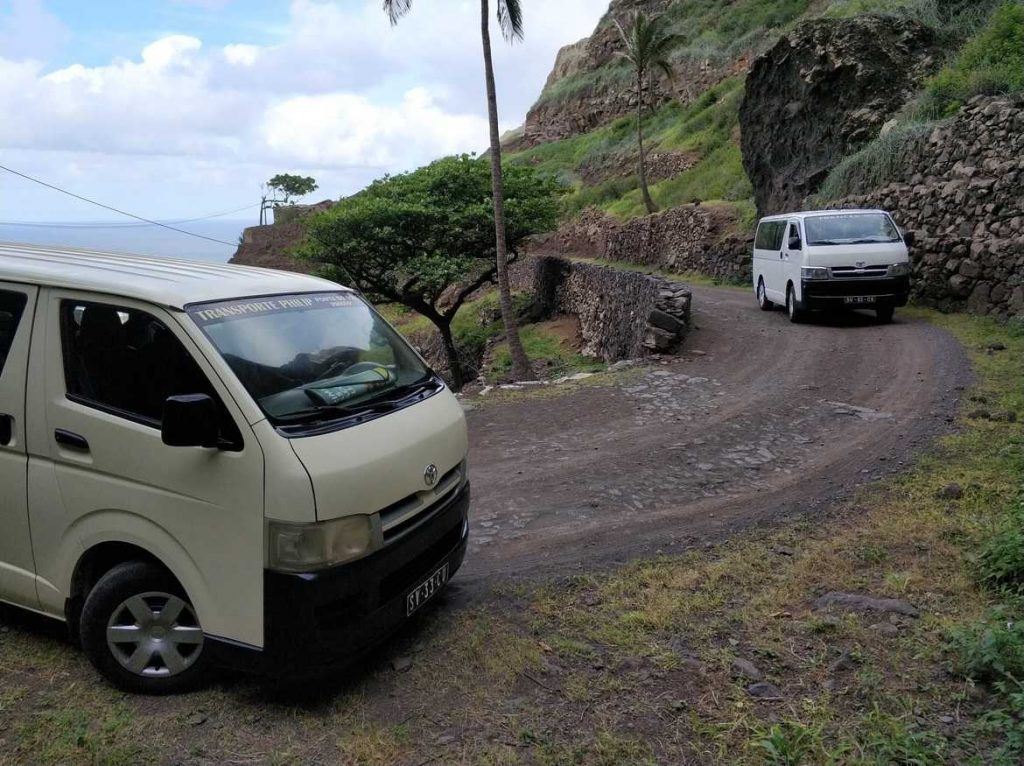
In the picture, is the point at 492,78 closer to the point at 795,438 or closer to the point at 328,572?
the point at 795,438

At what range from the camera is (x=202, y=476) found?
3.09m

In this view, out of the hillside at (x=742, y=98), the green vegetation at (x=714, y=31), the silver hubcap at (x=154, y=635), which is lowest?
the silver hubcap at (x=154, y=635)

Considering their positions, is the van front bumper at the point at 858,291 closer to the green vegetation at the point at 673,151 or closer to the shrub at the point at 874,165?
the shrub at the point at 874,165

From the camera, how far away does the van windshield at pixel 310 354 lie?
3.30 meters

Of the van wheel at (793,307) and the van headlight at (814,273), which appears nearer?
the van headlight at (814,273)

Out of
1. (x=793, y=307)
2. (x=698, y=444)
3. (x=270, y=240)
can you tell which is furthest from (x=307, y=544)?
(x=270, y=240)

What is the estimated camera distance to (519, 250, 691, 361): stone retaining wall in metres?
12.0

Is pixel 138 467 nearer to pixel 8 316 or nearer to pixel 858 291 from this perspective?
pixel 8 316

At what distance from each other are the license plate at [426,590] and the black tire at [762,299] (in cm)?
1335

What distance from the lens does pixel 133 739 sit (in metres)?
3.06

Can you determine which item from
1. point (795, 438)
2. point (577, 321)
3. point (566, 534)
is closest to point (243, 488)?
point (566, 534)

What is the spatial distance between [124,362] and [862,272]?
39.6 feet

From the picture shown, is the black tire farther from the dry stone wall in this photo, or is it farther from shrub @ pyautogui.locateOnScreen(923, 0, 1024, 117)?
shrub @ pyautogui.locateOnScreen(923, 0, 1024, 117)

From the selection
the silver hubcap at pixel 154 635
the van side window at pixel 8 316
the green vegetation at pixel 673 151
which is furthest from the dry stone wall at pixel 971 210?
the van side window at pixel 8 316
